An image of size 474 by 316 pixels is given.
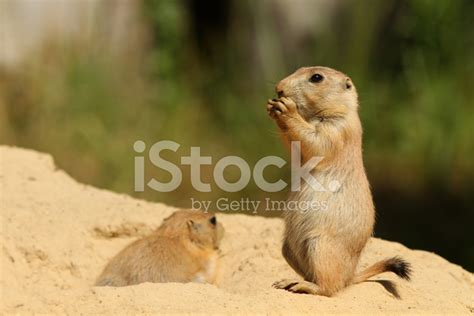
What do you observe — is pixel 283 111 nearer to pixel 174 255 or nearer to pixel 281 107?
pixel 281 107

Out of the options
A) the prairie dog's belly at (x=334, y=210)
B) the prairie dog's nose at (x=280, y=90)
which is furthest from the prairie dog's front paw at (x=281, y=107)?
the prairie dog's belly at (x=334, y=210)

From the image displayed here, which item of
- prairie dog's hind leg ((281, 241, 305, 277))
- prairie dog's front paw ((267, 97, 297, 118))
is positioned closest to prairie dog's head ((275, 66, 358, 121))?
prairie dog's front paw ((267, 97, 297, 118))

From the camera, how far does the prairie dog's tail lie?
16.8 ft

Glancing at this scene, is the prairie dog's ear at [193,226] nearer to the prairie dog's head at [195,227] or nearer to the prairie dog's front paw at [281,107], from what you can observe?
the prairie dog's head at [195,227]

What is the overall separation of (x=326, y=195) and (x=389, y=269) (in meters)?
0.59

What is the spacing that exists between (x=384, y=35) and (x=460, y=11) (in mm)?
930

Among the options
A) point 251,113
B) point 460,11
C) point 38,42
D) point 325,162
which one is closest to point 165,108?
point 251,113

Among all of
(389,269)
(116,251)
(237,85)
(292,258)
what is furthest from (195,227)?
(237,85)

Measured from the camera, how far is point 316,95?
537cm

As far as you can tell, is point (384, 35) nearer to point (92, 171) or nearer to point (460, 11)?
point (460, 11)

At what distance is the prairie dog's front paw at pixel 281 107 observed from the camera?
5125 mm

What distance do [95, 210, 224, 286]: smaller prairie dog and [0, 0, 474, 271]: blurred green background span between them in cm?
304

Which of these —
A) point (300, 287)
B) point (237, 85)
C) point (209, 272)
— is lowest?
point (209, 272)

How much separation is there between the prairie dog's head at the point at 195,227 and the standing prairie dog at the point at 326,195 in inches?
40.9
